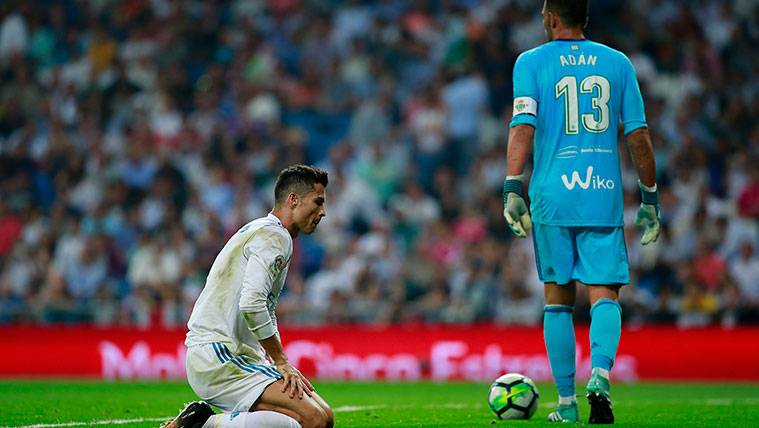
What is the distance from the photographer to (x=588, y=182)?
768 cm

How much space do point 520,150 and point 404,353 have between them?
835 centimetres

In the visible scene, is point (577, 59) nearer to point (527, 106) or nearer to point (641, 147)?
point (527, 106)

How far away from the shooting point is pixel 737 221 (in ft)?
52.4

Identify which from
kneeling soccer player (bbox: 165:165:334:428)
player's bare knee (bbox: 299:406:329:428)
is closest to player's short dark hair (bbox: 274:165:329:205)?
kneeling soccer player (bbox: 165:165:334:428)

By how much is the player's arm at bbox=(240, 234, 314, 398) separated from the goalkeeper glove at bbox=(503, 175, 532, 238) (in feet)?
5.43

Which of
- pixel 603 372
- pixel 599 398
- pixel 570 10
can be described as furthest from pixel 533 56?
pixel 599 398

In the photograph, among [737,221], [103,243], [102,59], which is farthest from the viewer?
[102,59]

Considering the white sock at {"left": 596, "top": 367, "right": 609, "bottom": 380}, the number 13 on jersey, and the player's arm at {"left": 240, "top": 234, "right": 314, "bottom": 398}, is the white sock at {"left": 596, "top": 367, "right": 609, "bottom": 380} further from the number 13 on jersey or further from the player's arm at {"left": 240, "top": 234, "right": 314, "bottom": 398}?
the player's arm at {"left": 240, "top": 234, "right": 314, "bottom": 398}

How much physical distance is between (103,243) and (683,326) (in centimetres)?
813

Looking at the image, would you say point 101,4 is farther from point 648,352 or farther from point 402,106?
point 648,352

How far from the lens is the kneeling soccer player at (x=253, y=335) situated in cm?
650

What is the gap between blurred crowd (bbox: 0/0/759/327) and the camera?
52.6 feet

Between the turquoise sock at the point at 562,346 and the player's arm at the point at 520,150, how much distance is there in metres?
0.57

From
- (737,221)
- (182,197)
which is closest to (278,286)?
(737,221)
